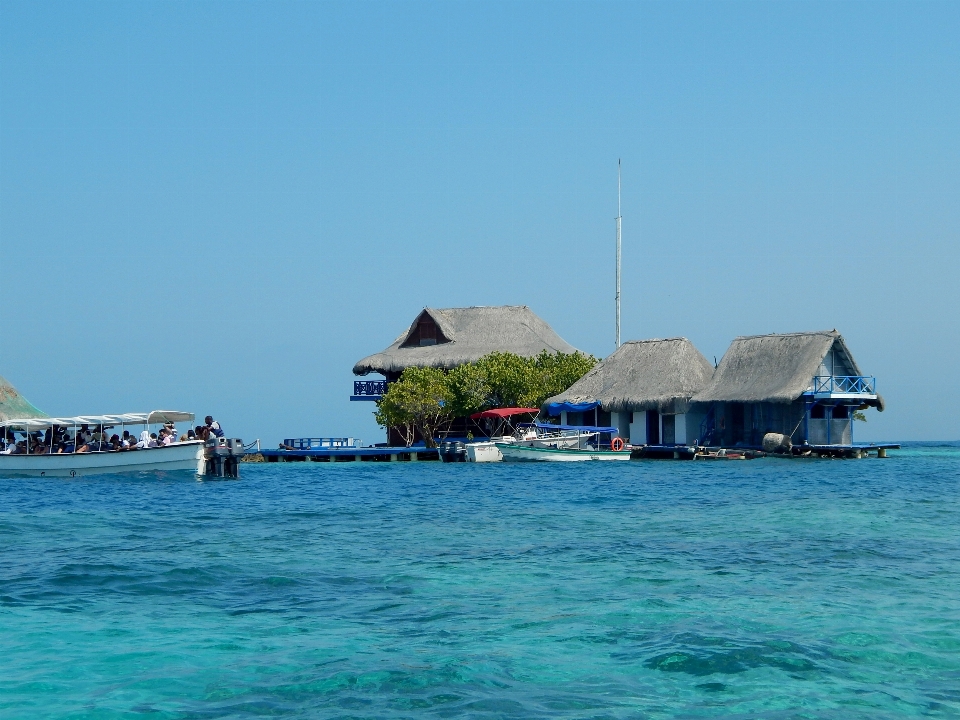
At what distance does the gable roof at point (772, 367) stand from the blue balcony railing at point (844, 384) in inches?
20.9

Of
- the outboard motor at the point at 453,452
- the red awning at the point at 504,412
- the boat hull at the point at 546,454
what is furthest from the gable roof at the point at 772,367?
the outboard motor at the point at 453,452

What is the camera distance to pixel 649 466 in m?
37.1

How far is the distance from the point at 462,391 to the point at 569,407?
4.55m

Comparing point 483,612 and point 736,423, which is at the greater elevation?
point 736,423

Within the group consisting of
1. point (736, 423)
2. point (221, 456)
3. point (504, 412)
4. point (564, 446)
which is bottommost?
point (221, 456)

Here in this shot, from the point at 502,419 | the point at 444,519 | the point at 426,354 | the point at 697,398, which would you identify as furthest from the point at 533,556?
the point at 426,354

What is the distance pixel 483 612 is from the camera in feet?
34.3

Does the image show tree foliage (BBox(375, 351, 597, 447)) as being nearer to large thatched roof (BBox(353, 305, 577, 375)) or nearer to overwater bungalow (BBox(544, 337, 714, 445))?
overwater bungalow (BBox(544, 337, 714, 445))

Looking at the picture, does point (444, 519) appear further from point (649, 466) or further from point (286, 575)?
point (649, 466)

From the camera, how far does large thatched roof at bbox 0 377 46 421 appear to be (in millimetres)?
49938

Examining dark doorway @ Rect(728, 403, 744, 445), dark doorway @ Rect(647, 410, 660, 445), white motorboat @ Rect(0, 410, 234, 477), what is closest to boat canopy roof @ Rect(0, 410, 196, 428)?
white motorboat @ Rect(0, 410, 234, 477)

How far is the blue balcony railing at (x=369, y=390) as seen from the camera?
52.1 metres

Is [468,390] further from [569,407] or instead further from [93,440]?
[93,440]

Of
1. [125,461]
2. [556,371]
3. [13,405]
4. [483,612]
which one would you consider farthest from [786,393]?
[13,405]
